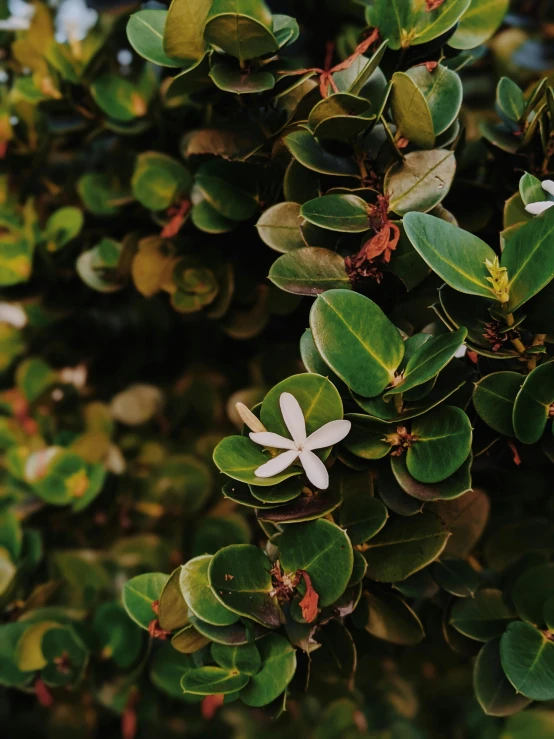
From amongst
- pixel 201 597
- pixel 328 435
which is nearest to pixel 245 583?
pixel 201 597

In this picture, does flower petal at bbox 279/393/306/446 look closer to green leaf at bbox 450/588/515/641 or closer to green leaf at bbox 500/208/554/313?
green leaf at bbox 500/208/554/313

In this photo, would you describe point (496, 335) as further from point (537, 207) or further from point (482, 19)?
point (482, 19)

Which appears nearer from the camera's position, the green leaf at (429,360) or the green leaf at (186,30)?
the green leaf at (429,360)

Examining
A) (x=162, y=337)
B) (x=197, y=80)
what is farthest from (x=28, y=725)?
(x=197, y=80)

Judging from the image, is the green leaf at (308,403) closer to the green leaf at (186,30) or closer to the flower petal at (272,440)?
the flower petal at (272,440)

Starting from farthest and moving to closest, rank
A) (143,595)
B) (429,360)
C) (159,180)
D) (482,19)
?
(159,180)
(482,19)
(143,595)
(429,360)

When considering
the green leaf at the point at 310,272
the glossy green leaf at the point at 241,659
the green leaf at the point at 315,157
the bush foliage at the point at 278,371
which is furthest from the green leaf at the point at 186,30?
the glossy green leaf at the point at 241,659

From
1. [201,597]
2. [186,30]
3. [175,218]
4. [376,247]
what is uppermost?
[186,30]

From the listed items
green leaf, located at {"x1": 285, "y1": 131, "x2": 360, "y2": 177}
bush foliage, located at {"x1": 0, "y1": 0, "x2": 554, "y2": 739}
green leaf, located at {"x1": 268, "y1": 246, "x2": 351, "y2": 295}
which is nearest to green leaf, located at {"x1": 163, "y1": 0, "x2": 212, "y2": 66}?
bush foliage, located at {"x1": 0, "y1": 0, "x2": 554, "y2": 739}
